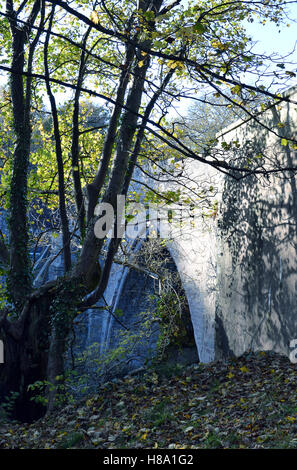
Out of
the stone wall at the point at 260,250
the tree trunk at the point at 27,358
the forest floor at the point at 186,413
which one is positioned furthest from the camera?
the tree trunk at the point at 27,358

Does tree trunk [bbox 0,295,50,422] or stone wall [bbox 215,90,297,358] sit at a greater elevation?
stone wall [bbox 215,90,297,358]

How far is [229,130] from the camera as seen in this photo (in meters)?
7.59

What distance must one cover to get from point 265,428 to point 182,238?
5572mm

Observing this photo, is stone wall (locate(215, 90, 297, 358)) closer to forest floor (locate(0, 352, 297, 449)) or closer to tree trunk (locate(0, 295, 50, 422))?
forest floor (locate(0, 352, 297, 449))

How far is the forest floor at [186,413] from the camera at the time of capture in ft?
12.7

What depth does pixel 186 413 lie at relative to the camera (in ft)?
15.5

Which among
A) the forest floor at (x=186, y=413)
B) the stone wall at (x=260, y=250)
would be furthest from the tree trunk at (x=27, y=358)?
the stone wall at (x=260, y=250)

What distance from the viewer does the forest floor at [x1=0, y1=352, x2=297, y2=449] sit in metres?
3.88

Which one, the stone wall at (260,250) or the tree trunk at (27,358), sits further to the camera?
the tree trunk at (27,358)

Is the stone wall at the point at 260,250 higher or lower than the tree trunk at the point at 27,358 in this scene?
higher

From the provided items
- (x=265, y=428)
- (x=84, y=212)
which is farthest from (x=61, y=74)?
(x=265, y=428)

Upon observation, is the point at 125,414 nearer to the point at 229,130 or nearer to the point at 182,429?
the point at 182,429

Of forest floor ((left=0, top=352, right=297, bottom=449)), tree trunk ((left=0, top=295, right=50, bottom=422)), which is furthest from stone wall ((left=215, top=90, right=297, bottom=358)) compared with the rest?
tree trunk ((left=0, top=295, right=50, bottom=422))

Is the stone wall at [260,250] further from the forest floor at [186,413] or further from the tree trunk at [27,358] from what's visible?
the tree trunk at [27,358]
